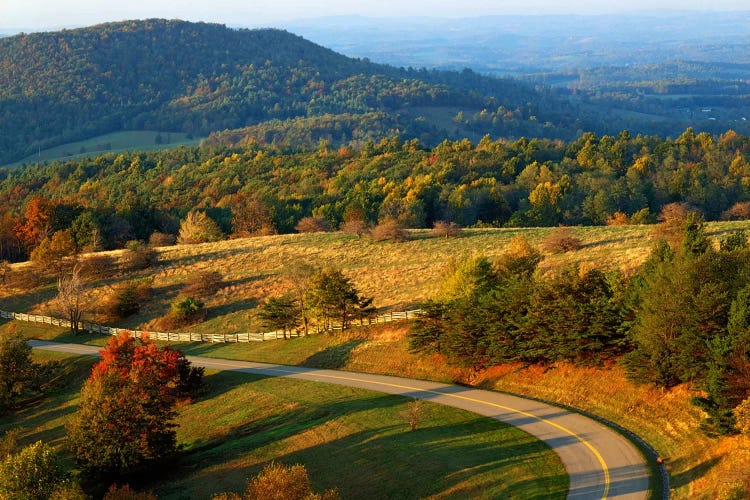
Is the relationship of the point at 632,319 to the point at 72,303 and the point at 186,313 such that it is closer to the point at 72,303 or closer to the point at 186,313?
the point at 186,313

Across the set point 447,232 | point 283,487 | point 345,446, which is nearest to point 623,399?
point 345,446

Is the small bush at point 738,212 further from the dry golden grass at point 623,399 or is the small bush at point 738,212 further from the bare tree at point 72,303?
the bare tree at point 72,303

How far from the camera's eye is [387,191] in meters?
113

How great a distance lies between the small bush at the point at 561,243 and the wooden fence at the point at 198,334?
1588 centimetres

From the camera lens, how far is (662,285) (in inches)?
1415

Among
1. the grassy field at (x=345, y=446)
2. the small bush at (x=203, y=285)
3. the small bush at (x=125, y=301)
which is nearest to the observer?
the grassy field at (x=345, y=446)

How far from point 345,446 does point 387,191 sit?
78.9 m

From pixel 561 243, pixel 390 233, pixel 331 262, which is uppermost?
pixel 561 243

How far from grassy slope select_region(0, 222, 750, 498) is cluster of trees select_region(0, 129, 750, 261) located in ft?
44.1

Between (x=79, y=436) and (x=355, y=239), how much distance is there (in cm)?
4429

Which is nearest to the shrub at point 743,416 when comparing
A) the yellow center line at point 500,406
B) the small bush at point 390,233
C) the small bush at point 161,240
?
the yellow center line at point 500,406

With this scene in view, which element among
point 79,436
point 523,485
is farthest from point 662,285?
point 79,436

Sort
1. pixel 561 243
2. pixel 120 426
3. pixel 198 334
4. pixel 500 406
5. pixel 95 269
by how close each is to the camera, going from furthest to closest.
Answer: pixel 95 269 < pixel 561 243 < pixel 198 334 < pixel 500 406 < pixel 120 426

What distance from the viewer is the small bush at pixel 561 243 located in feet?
209
